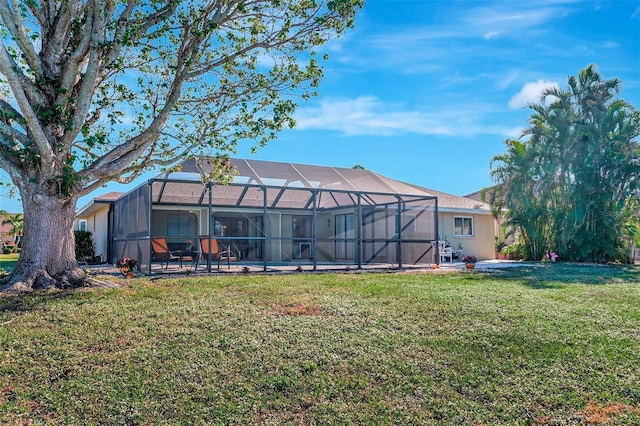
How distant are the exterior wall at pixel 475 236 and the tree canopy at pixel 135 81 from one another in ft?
42.3

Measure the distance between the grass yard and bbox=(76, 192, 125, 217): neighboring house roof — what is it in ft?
38.0

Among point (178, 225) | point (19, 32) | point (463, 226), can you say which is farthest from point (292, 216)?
point (19, 32)

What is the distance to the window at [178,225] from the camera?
17.9 metres

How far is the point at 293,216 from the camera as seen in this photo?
20297 millimetres

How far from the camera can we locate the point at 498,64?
11.8 meters

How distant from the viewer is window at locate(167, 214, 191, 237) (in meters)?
17.9

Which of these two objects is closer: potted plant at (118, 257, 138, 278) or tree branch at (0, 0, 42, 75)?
tree branch at (0, 0, 42, 75)

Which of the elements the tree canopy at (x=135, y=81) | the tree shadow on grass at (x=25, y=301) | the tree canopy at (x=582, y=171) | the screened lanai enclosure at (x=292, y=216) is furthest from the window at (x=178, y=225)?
the tree canopy at (x=582, y=171)

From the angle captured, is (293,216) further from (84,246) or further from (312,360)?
(312,360)

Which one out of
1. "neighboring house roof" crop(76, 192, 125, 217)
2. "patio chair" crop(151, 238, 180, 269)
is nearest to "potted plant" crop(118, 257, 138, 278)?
"patio chair" crop(151, 238, 180, 269)

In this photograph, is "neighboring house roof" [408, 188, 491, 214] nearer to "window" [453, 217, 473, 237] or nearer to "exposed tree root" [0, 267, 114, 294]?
"window" [453, 217, 473, 237]

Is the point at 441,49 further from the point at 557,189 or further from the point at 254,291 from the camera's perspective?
the point at 557,189

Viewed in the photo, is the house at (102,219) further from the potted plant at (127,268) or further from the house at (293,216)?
the potted plant at (127,268)

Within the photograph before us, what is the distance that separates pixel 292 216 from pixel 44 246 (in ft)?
39.9
